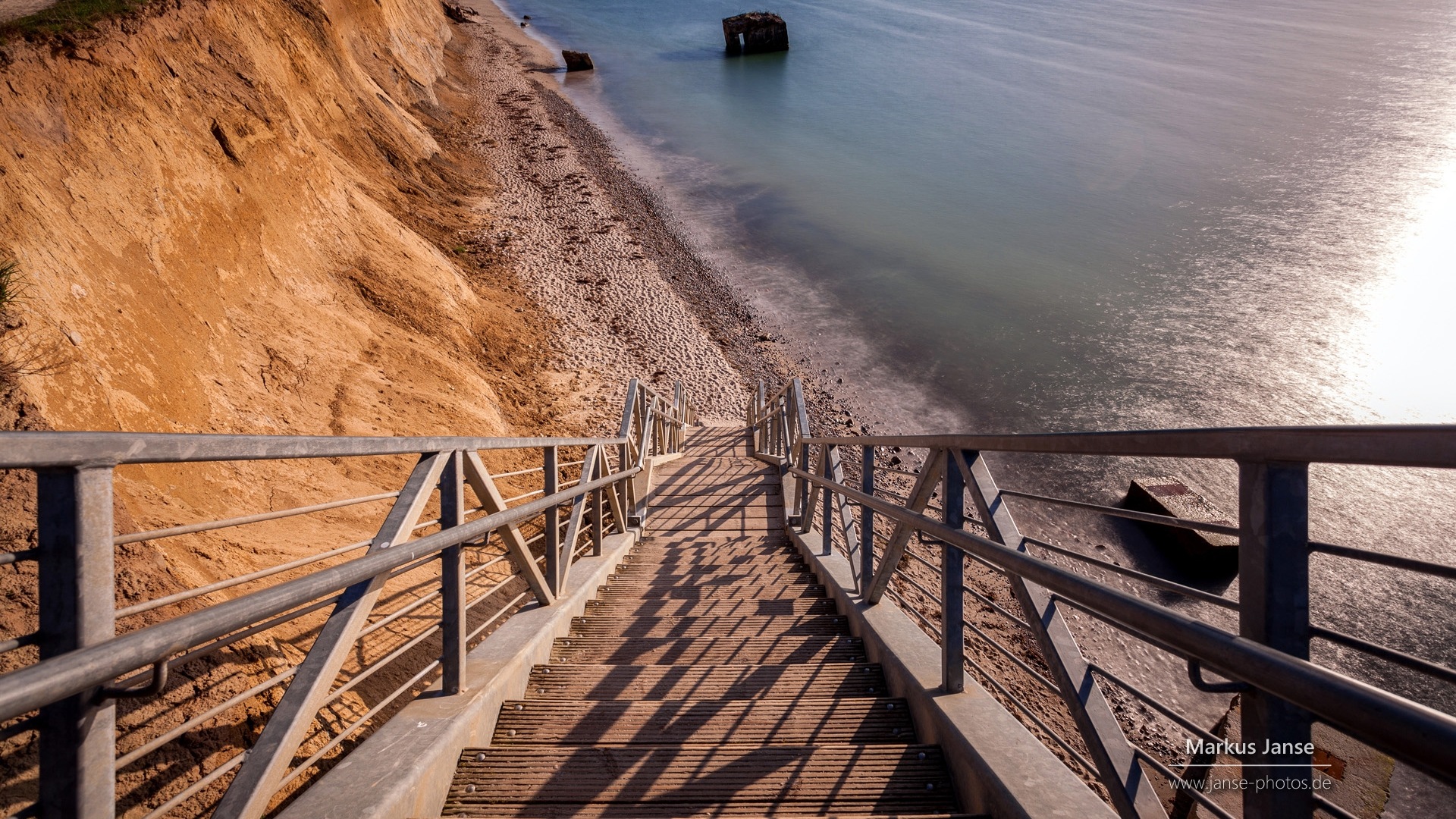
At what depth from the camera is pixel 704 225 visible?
2272cm

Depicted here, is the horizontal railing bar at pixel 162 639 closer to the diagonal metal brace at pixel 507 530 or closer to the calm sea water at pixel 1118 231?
the diagonal metal brace at pixel 507 530

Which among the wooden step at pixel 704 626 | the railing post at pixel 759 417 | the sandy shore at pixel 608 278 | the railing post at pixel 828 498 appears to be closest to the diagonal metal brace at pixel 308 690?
the wooden step at pixel 704 626

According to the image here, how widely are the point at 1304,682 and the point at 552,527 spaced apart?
305cm

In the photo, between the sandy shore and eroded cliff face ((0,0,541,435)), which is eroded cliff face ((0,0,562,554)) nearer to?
eroded cliff face ((0,0,541,435))

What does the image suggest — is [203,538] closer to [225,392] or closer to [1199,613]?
[225,392]

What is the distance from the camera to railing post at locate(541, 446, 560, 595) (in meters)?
3.39

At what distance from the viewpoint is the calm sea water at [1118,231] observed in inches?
541

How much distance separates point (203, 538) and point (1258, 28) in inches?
2566

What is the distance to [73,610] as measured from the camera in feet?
3.39

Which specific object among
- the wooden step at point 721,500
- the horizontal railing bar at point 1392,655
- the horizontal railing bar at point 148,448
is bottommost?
the wooden step at point 721,500

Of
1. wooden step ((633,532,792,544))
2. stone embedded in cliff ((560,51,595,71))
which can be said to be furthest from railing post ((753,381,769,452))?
stone embedded in cliff ((560,51,595,71))

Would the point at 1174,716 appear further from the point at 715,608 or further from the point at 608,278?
the point at 608,278

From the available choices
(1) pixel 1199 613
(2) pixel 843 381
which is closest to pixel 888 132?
(2) pixel 843 381

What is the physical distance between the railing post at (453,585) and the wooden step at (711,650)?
1.00 metres
